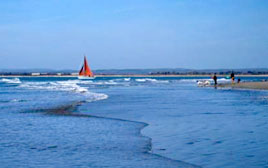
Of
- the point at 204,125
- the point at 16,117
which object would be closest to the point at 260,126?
the point at 204,125

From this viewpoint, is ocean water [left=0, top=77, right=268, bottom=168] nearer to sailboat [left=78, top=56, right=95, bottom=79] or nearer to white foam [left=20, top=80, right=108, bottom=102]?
white foam [left=20, top=80, right=108, bottom=102]

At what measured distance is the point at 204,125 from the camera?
13.5 meters

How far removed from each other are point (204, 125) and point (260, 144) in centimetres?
358

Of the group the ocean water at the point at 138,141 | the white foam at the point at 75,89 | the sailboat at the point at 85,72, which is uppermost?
the sailboat at the point at 85,72

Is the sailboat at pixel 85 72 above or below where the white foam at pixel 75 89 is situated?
above

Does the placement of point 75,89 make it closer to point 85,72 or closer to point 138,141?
point 138,141

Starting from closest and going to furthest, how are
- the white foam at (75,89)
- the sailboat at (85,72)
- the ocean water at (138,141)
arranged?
the ocean water at (138,141)
the white foam at (75,89)
the sailboat at (85,72)

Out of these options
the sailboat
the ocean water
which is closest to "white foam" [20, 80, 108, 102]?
the ocean water

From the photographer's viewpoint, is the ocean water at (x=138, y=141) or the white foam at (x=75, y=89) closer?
the ocean water at (x=138, y=141)

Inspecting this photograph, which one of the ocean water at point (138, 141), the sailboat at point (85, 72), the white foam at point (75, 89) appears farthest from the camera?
the sailboat at point (85, 72)

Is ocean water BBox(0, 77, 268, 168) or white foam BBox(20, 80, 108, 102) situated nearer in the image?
ocean water BBox(0, 77, 268, 168)

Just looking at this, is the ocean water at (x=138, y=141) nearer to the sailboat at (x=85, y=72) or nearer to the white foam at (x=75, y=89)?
the white foam at (x=75, y=89)

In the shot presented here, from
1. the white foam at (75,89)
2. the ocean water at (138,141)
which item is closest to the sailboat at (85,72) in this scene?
the white foam at (75,89)

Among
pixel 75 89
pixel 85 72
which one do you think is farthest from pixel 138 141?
pixel 85 72
